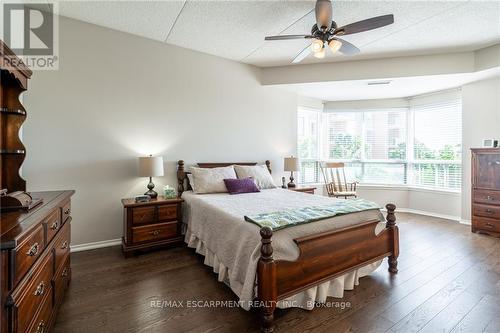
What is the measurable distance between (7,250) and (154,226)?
2.00m

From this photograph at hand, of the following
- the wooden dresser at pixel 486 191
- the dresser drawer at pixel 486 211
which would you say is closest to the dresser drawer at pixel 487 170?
the wooden dresser at pixel 486 191

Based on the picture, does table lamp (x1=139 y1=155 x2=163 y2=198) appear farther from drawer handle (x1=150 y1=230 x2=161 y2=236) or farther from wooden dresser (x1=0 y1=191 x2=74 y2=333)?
wooden dresser (x1=0 y1=191 x2=74 y2=333)

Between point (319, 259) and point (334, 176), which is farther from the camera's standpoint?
point (334, 176)

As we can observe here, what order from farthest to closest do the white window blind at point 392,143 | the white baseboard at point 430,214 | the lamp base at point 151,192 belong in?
the white window blind at point 392,143 < the white baseboard at point 430,214 < the lamp base at point 151,192

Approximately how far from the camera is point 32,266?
4.05 feet

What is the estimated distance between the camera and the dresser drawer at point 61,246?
168cm

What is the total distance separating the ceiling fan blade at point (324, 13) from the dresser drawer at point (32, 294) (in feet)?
9.45

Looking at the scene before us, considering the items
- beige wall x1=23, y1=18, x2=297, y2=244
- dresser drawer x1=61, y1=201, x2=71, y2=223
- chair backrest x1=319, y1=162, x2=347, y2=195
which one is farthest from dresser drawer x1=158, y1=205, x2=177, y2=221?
chair backrest x1=319, y1=162, x2=347, y2=195

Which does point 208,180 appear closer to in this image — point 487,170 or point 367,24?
point 367,24

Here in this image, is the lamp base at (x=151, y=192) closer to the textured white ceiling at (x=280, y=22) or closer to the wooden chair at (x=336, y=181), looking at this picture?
the textured white ceiling at (x=280, y=22)

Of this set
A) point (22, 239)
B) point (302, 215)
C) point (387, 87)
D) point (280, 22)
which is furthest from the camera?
point (387, 87)

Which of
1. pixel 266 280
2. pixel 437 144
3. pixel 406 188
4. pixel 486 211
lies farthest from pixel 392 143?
pixel 266 280

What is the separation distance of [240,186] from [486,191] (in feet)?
12.4

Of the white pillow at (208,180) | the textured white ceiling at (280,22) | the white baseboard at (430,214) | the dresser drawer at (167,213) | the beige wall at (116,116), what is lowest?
the white baseboard at (430,214)
